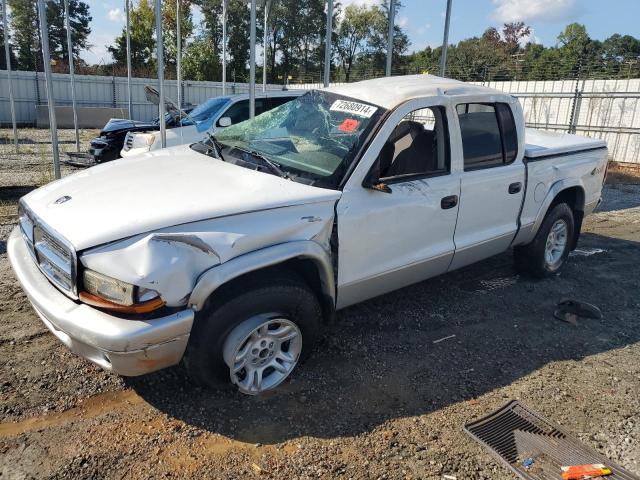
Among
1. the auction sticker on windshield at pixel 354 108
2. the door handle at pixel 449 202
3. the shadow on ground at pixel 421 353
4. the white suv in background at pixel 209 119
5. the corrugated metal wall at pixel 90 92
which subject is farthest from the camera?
the corrugated metal wall at pixel 90 92

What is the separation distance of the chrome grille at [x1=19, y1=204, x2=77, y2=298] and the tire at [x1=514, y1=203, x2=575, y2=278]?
434cm

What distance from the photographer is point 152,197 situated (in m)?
2.85

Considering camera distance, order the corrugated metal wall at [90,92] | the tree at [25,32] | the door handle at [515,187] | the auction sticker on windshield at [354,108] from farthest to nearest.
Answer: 1. the tree at [25,32]
2. the corrugated metal wall at [90,92]
3. the door handle at [515,187]
4. the auction sticker on windshield at [354,108]

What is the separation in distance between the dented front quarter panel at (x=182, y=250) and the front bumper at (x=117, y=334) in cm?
15

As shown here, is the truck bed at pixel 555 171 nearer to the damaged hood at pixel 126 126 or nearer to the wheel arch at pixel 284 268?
the wheel arch at pixel 284 268

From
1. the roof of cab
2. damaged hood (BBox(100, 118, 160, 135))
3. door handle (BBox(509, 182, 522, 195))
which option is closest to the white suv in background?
damaged hood (BBox(100, 118, 160, 135))

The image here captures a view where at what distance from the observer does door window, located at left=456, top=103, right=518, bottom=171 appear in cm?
404

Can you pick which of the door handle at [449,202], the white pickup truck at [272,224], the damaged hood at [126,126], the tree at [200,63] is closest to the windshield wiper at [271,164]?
the white pickup truck at [272,224]

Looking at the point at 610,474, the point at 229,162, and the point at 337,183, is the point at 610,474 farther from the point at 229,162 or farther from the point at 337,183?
the point at 229,162

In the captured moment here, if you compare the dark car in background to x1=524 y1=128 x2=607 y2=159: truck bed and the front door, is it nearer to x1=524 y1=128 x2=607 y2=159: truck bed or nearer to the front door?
x1=524 y1=128 x2=607 y2=159: truck bed

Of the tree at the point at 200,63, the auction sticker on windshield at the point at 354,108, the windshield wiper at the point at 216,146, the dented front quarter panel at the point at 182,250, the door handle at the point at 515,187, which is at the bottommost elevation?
the dented front quarter panel at the point at 182,250

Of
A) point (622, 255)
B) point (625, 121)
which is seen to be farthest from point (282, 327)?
point (625, 121)

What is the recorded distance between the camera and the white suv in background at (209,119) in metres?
8.79

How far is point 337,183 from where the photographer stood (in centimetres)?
320
